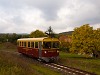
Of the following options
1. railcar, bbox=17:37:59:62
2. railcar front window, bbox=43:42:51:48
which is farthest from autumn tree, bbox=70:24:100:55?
railcar front window, bbox=43:42:51:48

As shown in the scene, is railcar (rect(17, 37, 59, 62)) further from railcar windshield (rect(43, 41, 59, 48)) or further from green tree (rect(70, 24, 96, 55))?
green tree (rect(70, 24, 96, 55))

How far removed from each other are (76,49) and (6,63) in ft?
79.0

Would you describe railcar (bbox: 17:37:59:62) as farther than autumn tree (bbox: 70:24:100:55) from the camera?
No

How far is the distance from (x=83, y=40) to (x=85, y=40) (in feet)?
1.20

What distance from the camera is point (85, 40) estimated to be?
4069cm

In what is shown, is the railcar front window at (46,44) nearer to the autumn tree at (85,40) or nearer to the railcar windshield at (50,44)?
the railcar windshield at (50,44)

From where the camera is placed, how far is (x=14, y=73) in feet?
50.0

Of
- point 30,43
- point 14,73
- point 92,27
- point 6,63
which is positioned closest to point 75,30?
point 92,27

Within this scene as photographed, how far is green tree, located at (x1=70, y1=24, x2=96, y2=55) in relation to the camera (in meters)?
40.4

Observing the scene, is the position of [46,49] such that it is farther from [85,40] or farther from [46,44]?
[85,40]

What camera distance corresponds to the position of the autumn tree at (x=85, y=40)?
132ft

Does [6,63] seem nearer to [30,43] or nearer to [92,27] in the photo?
[30,43]

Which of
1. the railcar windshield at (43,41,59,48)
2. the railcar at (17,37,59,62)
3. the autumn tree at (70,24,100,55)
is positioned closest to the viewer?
the railcar at (17,37,59,62)

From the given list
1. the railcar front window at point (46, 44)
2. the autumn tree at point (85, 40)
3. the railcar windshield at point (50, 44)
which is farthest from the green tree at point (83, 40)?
the railcar front window at point (46, 44)
